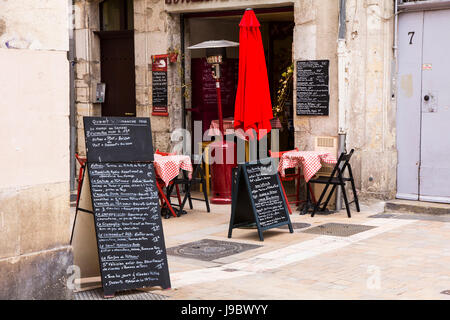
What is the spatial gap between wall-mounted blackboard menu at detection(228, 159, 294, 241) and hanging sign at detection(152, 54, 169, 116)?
149 inches

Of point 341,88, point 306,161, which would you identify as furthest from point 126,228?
point 341,88

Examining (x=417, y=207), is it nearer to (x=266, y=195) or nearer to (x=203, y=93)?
(x=266, y=195)

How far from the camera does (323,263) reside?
6.77 meters

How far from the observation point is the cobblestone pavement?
5.78 meters

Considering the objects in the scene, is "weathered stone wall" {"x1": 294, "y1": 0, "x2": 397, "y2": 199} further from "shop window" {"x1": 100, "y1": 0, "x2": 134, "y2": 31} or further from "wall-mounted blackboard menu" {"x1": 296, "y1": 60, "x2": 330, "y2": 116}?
"shop window" {"x1": 100, "y1": 0, "x2": 134, "y2": 31}

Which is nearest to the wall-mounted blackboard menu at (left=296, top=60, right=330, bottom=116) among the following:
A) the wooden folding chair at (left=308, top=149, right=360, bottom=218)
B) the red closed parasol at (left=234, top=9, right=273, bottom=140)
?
the red closed parasol at (left=234, top=9, right=273, bottom=140)

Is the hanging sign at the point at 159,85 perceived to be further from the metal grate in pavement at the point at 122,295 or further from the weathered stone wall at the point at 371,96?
the metal grate in pavement at the point at 122,295

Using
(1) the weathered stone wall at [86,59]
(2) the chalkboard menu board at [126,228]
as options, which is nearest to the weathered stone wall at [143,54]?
(1) the weathered stone wall at [86,59]

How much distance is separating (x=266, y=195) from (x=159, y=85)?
427 centimetres

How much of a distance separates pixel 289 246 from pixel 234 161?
3.10 metres

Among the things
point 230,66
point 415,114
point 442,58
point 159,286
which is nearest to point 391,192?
point 415,114

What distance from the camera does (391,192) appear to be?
992 centimetres

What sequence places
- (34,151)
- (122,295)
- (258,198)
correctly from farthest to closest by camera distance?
(258,198)
(122,295)
(34,151)
